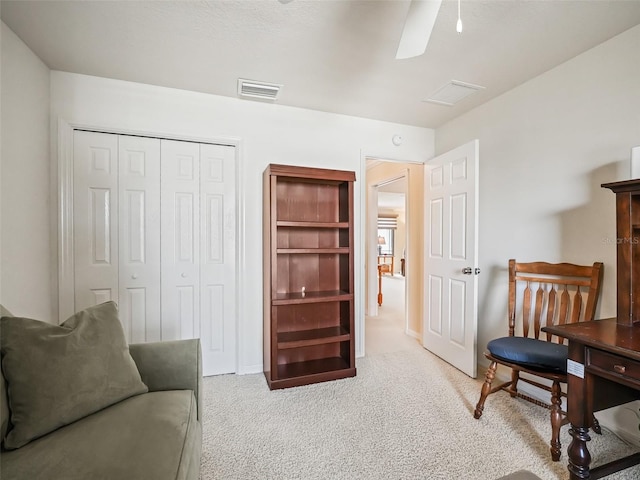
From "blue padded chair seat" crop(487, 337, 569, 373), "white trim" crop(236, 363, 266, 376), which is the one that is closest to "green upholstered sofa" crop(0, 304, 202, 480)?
"white trim" crop(236, 363, 266, 376)

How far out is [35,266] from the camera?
6.57ft

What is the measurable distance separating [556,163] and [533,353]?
1382 mm

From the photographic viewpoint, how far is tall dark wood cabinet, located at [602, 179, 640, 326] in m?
1.55

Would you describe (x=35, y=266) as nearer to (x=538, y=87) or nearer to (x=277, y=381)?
(x=277, y=381)

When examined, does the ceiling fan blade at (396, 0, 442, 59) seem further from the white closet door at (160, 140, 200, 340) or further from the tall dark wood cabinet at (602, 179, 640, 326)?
the white closet door at (160, 140, 200, 340)

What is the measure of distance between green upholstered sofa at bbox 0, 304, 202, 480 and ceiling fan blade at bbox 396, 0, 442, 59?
1.75 metres

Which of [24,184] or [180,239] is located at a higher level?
[24,184]

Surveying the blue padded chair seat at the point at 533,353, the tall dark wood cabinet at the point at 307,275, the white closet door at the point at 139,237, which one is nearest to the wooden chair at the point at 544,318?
the blue padded chair seat at the point at 533,353

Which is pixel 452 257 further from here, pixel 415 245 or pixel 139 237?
pixel 139 237

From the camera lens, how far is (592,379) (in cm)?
140

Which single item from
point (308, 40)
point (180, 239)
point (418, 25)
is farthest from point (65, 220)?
point (418, 25)

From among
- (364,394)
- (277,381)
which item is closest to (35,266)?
(277,381)

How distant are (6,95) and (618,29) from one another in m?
3.62

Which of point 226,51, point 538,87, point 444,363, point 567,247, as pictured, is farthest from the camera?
point 444,363
